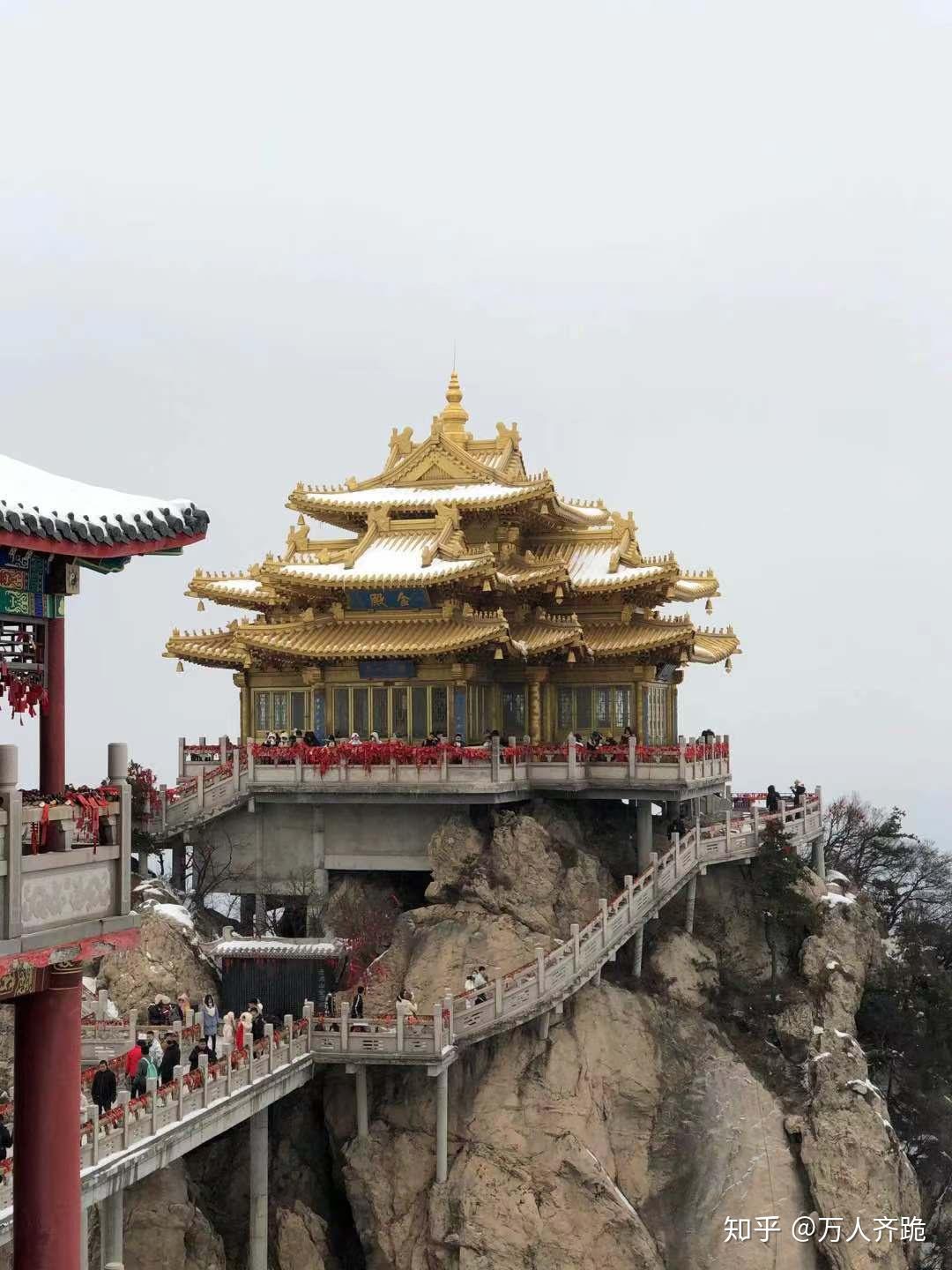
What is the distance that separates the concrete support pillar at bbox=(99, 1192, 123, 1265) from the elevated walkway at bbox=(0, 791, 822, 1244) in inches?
14.7

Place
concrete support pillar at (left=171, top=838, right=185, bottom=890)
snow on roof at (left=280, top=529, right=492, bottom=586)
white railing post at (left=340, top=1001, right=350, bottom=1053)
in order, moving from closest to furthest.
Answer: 1. white railing post at (left=340, top=1001, right=350, bottom=1053)
2. concrete support pillar at (left=171, top=838, right=185, bottom=890)
3. snow on roof at (left=280, top=529, right=492, bottom=586)

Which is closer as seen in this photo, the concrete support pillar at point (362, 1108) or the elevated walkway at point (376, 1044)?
the elevated walkway at point (376, 1044)

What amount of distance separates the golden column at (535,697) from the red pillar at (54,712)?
2795 cm

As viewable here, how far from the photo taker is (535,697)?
43.1 metres

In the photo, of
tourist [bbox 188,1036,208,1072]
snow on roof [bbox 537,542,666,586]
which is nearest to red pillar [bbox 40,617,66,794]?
tourist [bbox 188,1036,208,1072]

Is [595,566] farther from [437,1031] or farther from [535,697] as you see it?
[437,1031]

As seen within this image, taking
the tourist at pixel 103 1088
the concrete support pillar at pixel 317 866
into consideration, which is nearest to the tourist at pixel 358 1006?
the concrete support pillar at pixel 317 866

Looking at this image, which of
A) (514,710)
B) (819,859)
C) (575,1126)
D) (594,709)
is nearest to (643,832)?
(594,709)

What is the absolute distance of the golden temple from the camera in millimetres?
40875

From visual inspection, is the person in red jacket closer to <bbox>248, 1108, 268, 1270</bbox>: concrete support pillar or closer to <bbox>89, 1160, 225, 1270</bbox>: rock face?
<bbox>89, 1160, 225, 1270</bbox>: rock face

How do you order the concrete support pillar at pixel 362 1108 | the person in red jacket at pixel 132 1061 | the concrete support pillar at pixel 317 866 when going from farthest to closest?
the concrete support pillar at pixel 317 866, the concrete support pillar at pixel 362 1108, the person in red jacket at pixel 132 1061

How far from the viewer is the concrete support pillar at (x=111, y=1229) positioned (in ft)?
82.4

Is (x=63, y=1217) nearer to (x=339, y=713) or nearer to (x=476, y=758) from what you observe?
(x=476, y=758)

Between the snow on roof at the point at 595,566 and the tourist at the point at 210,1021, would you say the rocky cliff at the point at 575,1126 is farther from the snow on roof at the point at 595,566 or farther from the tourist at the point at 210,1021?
the snow on roof at the point at 595,566
